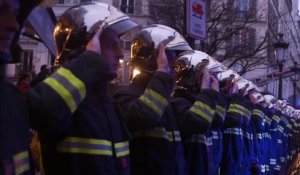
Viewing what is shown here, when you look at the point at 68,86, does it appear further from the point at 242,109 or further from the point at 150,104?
the point at 242,109

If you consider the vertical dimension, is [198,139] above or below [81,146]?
below

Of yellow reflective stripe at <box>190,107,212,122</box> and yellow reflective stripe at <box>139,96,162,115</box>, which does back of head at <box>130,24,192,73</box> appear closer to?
yellow reflective stripe at <box>190,107,212,122</box>

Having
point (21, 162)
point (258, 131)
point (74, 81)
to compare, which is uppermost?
point (74, 81)

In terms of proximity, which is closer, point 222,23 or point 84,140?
point 84,140

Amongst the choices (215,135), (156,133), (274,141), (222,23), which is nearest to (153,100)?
(156,133)

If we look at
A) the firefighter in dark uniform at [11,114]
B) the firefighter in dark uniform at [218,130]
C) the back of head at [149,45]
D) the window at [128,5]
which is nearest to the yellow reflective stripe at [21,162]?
the firefighter in dark uniform at [11,114]

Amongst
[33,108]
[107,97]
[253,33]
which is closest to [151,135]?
[107,97]

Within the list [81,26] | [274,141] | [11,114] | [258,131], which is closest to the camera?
[11,114]

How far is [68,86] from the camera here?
9.68 ft

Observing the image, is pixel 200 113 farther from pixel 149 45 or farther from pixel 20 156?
pixel 20 156

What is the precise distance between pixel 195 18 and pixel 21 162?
6099 mm

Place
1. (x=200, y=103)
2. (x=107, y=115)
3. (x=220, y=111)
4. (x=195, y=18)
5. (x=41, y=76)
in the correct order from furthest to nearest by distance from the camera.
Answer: (x=195, y=18)
(x=220, y=111)
(x=200, y=103)
(x=41, y=76)
(x=107, y=115)

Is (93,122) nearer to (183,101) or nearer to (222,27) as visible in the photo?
(183,101)

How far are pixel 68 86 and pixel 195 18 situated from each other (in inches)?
225
